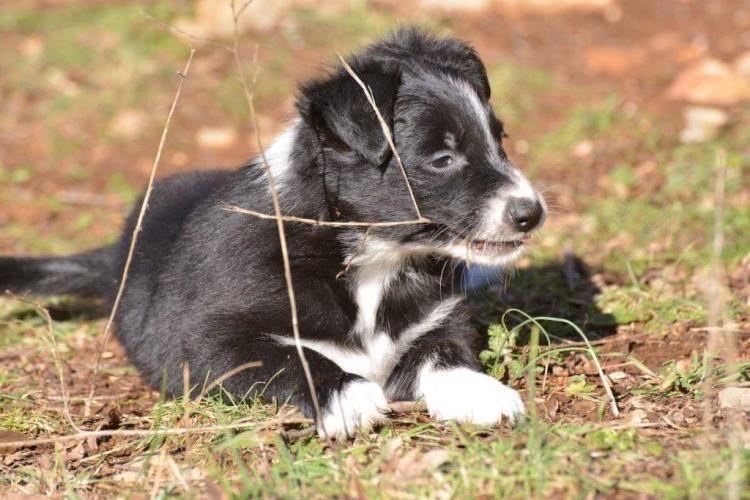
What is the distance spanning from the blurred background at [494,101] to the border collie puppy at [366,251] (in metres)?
1.79

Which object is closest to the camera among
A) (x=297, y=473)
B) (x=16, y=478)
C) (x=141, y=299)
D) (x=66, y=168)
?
(x=297, y=473)

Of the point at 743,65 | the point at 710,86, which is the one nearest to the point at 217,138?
the point at 710,86

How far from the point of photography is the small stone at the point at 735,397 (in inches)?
139

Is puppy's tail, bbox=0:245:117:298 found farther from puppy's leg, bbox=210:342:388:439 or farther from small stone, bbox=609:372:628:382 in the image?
small stone, bbox=609:372:628:382

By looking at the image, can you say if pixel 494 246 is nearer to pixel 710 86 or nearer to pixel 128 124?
pixel 710 86

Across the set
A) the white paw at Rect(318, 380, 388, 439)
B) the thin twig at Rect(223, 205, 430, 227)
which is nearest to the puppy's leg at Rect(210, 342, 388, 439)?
the white paw at Rect(318, 380, 388, 439)

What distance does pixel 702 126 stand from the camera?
7816mm

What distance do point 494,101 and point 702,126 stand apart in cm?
196

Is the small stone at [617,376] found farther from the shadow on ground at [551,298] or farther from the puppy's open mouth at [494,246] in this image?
the puppy's open mouth at [494,246]

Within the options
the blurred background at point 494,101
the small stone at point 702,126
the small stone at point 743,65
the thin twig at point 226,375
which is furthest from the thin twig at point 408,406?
the small stone at point 743,65

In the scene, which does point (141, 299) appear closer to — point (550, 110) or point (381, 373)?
point (381, 373)

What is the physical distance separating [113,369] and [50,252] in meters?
2.34

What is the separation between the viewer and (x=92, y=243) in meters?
7.25

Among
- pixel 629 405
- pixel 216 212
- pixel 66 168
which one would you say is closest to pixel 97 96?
pixel 66 168
